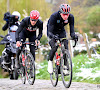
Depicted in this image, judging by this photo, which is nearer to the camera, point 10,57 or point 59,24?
point 59,24

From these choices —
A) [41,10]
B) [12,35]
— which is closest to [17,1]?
[41,10]

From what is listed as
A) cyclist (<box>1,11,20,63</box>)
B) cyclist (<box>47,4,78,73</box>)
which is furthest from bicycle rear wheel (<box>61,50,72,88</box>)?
cyclist (<box>1,11,20,63</box>)

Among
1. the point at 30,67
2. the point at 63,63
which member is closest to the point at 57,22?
the point at 63,63

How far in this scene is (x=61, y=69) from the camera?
654 centimetres

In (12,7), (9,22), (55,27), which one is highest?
(12,7)

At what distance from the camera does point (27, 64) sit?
24.5ft

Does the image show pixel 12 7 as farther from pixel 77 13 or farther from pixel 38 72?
pixel 38 72

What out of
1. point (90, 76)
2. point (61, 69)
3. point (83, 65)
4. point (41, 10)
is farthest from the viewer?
point (41, 10)

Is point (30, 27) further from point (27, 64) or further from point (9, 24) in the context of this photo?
point (9, 24)

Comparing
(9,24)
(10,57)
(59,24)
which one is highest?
(9,24)

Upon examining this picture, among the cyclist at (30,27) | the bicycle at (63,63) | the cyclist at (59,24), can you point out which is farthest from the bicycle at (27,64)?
the bicycle at (63,63)

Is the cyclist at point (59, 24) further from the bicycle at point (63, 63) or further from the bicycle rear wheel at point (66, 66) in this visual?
the bicycle rear wheel at point (66, 66)

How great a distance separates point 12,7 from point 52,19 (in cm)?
1417

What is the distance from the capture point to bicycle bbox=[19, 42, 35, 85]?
7105 millimetres
